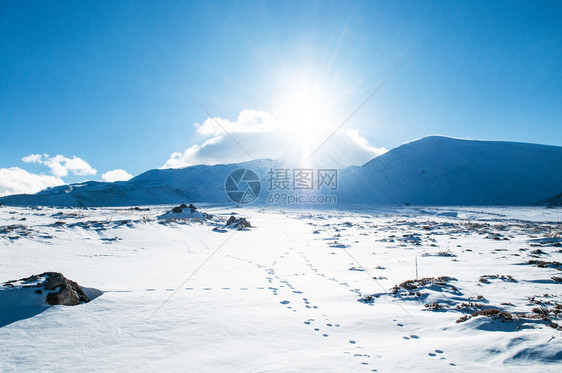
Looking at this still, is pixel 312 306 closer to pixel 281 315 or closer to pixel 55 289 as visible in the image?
pixel 281 315

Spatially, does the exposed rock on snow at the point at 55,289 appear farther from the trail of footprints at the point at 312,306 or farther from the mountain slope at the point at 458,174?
the mountain slope at the point at 458,174

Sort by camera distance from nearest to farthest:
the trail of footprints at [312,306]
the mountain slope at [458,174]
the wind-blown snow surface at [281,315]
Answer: the wind-blown snow surface at [281,315], the trail of footprints at [312,306], the mountain slope at [458,174]

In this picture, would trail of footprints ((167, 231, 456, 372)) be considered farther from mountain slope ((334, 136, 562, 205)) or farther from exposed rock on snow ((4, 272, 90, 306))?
mountain slope ((334, 136, 562, 205))

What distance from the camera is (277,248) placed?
14.5 meters

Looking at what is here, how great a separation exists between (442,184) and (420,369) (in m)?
97.7

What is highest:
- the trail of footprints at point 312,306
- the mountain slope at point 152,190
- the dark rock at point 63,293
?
the mountain slope at point 152,190

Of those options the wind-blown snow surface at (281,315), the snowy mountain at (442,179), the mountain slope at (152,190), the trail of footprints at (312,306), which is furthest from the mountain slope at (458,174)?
the trail of footprints at (312,306)

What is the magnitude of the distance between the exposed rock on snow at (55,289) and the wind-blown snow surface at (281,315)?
0.71ft

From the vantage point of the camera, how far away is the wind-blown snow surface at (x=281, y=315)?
3.60 m

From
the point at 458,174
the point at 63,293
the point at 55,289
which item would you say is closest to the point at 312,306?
the point at 63,293

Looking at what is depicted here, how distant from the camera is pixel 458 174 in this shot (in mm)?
90750

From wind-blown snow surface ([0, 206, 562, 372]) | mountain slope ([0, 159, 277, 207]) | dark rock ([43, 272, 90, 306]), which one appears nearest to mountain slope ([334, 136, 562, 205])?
mountain slope ([0, 159, 277, 207])

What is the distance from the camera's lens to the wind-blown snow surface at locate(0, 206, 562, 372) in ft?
11.8

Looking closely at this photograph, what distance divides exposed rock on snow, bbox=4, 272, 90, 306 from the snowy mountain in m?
87.3
